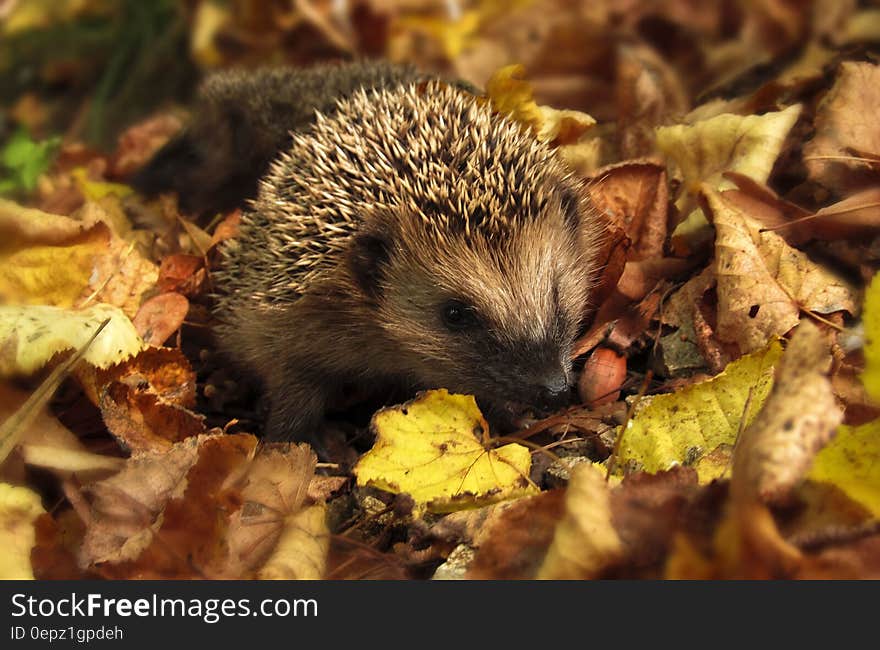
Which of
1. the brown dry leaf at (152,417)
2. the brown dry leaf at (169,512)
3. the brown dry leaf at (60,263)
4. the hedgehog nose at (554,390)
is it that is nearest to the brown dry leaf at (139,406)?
the brown dry leaf at (152,417)

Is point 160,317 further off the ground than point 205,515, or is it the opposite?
point 205,515

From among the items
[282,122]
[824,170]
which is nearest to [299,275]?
[282,122]

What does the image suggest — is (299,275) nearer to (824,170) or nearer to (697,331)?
(697,331)

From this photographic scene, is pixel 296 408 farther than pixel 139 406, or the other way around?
pixel 296 408

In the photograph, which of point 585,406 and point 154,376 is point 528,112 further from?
point 154,376

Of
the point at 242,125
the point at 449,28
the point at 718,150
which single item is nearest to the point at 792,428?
the point at 718,150

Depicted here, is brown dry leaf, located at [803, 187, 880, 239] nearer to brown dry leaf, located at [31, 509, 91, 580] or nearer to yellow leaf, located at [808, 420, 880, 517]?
yellow leaf, located at [808, 420, 880, 517]

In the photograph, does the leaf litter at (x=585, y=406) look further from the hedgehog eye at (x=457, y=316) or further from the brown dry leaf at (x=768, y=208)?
the hedgehog eye at (x=457, y=316)
